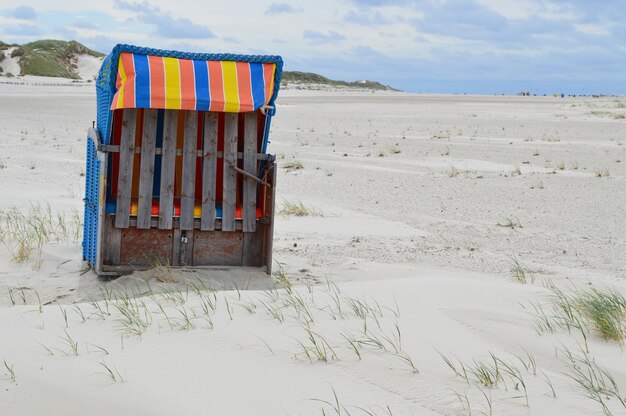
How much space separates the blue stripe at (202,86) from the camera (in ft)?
21.9

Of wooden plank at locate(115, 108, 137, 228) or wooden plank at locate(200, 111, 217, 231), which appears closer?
wooden plank at locate(115, 108, 137, 228)

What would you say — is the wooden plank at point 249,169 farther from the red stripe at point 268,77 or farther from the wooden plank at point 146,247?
the wooden plank at point 146,247

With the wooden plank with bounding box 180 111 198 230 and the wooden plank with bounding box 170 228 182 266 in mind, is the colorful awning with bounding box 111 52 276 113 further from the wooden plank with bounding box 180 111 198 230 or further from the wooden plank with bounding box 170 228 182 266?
A: the wooden plank with bounding box 170 228 182 266

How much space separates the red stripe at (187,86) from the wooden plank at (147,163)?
36 centimetres

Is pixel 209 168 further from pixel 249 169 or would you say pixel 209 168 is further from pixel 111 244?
pixel 111 244

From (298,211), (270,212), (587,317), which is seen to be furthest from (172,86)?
(298,211)

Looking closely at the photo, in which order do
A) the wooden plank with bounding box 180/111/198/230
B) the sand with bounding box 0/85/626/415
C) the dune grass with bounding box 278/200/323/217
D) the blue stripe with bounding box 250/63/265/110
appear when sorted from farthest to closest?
1. the dune grass with bounding box 278/200/323/217
2. the wooden plank with bounding box 180/111/198/230
3. the blue stripe with bounding box 250/63/265/110
4. the sand with bounding box 0/85/626/415

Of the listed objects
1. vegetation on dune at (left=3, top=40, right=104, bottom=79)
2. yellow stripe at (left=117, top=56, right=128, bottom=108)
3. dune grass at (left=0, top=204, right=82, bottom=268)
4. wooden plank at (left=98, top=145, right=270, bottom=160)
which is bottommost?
dune grass at (left=0, top=204, right=82, bottom=268)

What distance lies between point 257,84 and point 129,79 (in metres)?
1.08

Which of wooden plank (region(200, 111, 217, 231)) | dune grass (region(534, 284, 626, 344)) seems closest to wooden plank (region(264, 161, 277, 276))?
wooden plank (region(200, 111, 217, 231))

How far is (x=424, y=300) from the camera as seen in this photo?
5.82 m

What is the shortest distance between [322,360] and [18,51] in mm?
67326

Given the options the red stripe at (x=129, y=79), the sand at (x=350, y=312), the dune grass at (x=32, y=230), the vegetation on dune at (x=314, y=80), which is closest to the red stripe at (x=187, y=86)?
the red stripe at (x=129, y=79)

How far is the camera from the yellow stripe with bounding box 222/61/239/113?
677 centimetres
